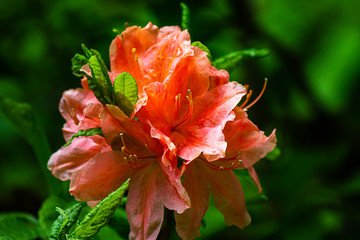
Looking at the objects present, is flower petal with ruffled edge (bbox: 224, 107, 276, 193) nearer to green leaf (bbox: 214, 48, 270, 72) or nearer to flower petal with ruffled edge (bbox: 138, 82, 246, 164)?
flower petal with ruffled edge (bbox: 138, 82, 246, 164)

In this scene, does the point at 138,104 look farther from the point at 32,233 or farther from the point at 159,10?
the point at 159,10

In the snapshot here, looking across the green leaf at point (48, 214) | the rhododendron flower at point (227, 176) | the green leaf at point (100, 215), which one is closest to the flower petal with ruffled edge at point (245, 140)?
the rhododendron flower at point (227, 176)

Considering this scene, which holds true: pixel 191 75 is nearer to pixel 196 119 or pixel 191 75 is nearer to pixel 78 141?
pixel 196 119

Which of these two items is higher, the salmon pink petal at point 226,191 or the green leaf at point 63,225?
the green leaf at point 63,225

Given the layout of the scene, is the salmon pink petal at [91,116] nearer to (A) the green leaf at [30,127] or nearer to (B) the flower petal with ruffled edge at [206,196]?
(B) the flower petal with ruffled edge at [206,196]

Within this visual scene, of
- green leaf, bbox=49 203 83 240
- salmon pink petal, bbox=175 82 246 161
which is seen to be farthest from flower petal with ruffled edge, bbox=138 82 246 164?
green leaf, bbox=49 203 83 240
